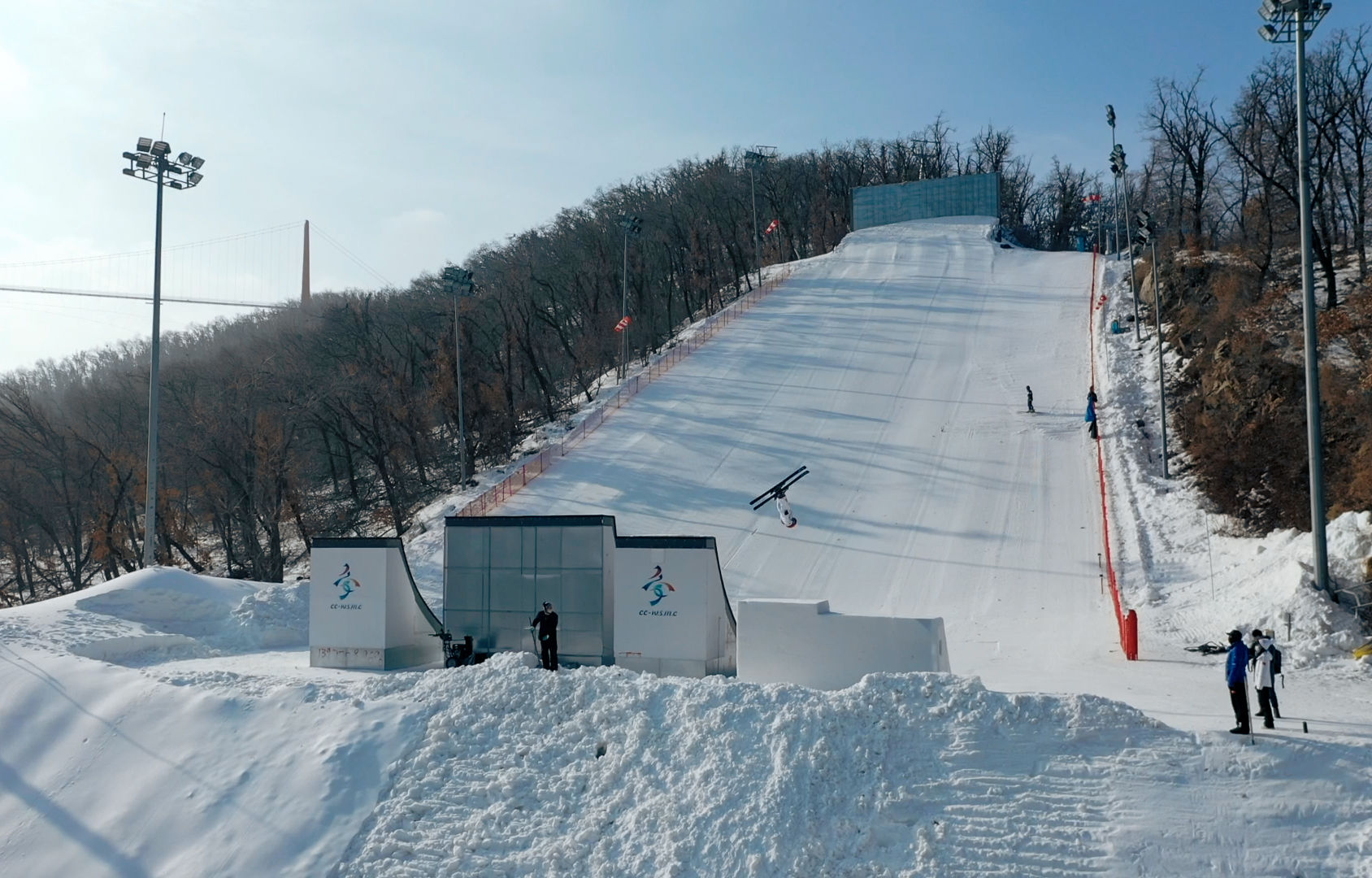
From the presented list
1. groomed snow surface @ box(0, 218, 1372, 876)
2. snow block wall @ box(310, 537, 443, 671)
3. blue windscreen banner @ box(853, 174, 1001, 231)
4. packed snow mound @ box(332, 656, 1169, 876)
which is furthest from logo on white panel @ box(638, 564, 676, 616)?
blue windscreen banner @ box(853, 174, 1001, 231)

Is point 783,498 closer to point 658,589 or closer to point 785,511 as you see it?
point 785,511

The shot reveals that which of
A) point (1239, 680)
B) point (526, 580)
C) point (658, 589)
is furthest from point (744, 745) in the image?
point (526, 580)

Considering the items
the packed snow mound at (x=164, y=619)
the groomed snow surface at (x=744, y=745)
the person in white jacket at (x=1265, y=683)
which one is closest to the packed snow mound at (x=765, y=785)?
the groomed snow surface at (x=744, y=745)

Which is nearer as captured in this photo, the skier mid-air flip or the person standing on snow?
the person standing on snow

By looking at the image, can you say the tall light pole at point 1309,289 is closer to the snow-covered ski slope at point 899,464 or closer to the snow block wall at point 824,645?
the snow-covered ski slope at point 899,464

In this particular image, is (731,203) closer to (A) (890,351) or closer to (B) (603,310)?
(B) (603,310)

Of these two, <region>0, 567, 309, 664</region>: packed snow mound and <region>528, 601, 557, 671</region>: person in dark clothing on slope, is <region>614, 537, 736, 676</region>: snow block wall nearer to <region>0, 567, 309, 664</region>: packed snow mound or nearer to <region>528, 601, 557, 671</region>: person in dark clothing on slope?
<region>528, 601, 557, 671</region>: person in dark clothing on slope
